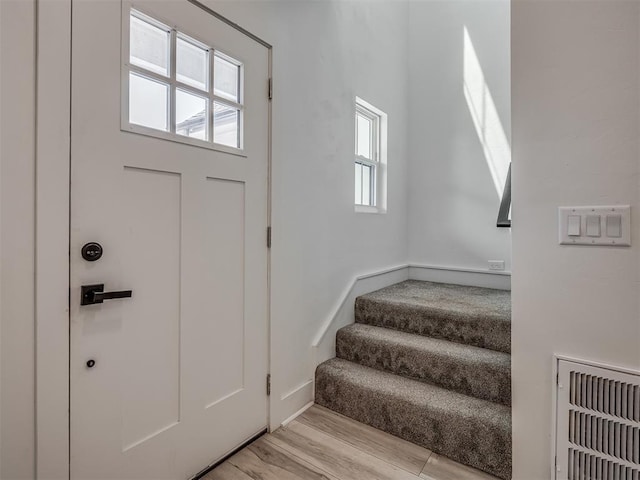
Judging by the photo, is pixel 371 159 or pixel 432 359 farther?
pixel 371 159

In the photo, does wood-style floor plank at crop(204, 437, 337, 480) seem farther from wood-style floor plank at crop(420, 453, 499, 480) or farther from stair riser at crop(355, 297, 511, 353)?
stair riser at crop(355, 297, 511, 353)

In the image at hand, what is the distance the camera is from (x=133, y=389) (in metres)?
1.28

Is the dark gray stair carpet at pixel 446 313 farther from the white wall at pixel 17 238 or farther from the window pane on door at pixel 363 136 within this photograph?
the white wall at pixel 17 238

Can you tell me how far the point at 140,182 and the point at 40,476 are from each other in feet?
3.37

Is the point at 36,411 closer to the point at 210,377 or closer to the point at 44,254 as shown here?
the point at 44,254

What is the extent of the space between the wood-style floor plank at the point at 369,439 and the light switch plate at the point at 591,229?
123cm

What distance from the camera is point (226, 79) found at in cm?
159

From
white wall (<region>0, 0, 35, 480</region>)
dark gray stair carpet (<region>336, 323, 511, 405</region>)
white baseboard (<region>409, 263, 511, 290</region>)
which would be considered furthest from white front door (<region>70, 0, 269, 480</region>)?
white baseboard (<region>409, 263, 511, 290</region>)

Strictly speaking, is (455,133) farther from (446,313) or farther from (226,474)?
(226,474)

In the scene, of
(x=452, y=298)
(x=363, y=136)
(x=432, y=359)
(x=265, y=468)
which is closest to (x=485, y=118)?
Result: (x=363, y=136)

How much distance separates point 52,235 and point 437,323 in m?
2.09

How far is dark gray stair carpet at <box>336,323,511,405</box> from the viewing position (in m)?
1.75

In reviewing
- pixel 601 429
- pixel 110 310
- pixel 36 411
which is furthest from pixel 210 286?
pixel 601 429

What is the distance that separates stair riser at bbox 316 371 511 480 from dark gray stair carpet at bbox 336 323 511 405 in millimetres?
240
